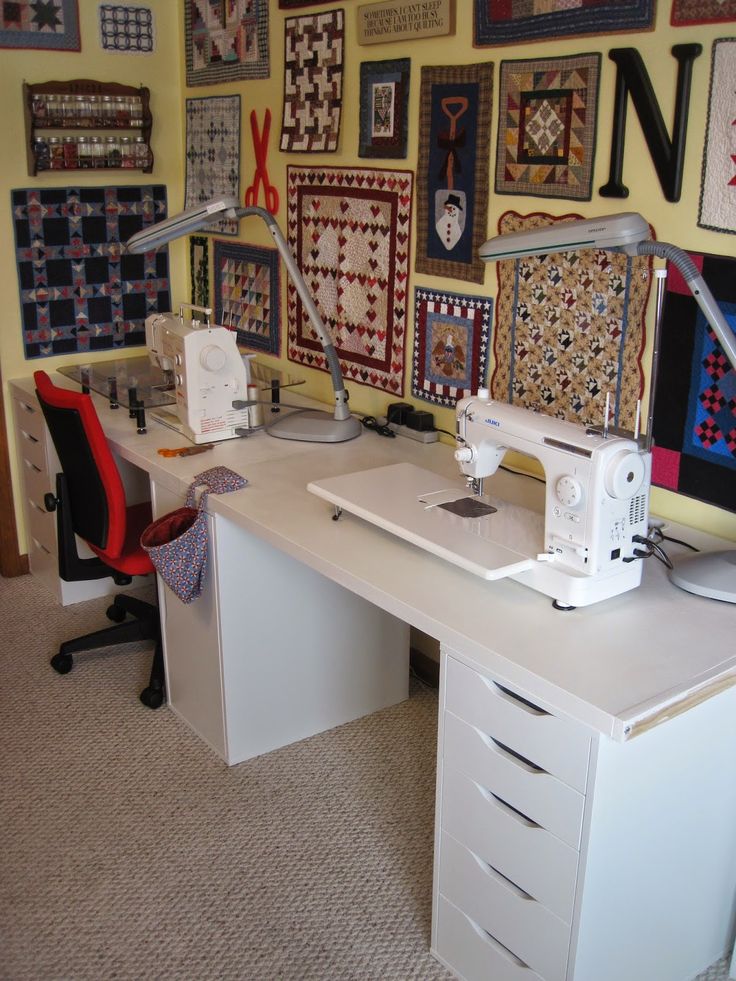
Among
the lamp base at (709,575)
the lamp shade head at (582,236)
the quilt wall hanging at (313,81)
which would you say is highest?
the quilt wall hanging at (313,81)

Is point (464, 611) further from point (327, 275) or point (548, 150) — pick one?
point (327, 275)

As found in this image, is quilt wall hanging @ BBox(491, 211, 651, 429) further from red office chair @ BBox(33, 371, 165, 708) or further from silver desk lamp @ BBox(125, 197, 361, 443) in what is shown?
red office chair @ BBox(33, 371, 165, 708)

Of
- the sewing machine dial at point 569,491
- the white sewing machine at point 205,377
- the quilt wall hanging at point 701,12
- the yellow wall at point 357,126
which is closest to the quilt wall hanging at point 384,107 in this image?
the yellow wall at point 357,126

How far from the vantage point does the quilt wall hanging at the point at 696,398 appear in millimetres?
2074

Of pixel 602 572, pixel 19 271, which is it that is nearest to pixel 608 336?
pixel 602 572

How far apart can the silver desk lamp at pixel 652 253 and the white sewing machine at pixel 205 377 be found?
96cm

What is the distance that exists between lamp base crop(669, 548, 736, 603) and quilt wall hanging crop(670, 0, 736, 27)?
3.25ft

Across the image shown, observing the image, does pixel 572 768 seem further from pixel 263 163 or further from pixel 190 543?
pixel 263 163

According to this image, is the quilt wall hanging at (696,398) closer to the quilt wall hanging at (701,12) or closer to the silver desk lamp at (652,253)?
the silver desk lamp at (652,253)

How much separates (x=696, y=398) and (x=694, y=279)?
0.43 m

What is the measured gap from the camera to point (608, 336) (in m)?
2.30

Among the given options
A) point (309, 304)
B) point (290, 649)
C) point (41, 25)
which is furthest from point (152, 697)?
point (41, 25)

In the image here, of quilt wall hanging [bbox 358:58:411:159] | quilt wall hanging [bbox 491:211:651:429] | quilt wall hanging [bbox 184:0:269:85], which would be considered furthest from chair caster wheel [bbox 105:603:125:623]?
quilt wall hanging [bbox 184:0:269:85]

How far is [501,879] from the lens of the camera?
1.85 m
